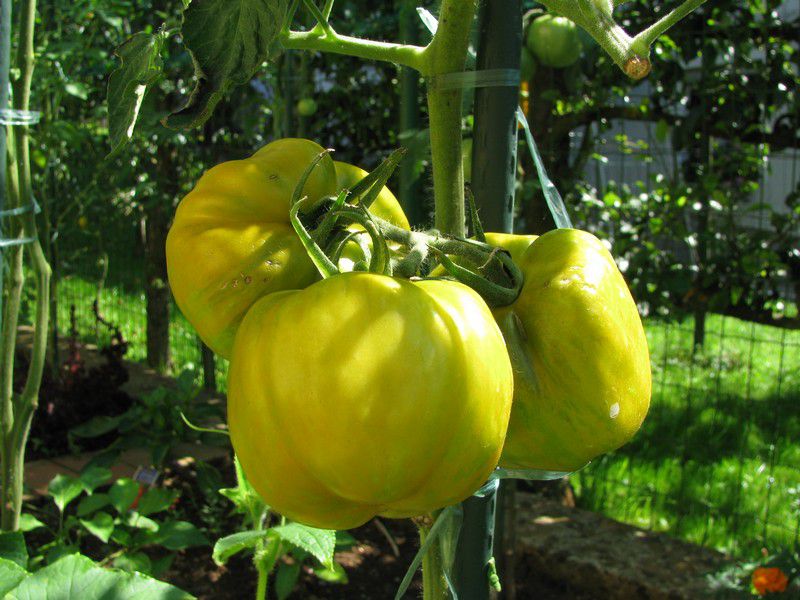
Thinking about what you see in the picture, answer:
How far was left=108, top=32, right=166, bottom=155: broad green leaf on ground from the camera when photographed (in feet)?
1.91

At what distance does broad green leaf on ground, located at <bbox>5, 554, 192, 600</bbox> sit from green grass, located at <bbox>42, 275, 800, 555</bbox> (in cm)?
152

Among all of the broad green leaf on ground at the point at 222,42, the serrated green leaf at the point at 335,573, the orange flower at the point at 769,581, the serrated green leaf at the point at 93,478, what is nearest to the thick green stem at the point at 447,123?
the broad green leaf on ground at the point at 222,42

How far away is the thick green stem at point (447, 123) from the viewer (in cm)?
60

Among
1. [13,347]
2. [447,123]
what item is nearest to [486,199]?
[447,123]

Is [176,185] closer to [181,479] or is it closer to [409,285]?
[181,479]

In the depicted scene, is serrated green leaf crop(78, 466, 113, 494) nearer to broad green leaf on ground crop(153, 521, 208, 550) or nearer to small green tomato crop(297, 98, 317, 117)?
broad green leaf on ground crop(153, 521, 208, 550)

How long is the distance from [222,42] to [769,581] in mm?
1652

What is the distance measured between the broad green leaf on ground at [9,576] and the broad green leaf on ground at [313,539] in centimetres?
37

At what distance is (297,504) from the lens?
488 millimetres

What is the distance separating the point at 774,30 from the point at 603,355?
2.47 metres

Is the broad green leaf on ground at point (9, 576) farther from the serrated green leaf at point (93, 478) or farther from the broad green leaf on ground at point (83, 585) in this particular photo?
the serrated green leaf at point (93, 478)

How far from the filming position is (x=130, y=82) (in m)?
0.60

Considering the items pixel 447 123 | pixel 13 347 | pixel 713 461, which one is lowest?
pixel 713 461

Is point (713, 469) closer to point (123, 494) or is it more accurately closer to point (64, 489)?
point (123, 494)
